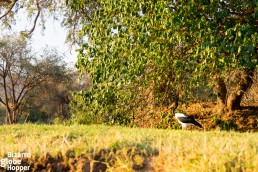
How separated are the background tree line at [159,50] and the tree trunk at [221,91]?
0.11 metres

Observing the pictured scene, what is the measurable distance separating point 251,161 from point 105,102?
7.62m

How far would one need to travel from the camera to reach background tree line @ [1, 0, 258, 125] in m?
8.89

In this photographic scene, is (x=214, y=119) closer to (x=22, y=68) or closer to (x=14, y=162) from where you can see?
(x=14, y=162)

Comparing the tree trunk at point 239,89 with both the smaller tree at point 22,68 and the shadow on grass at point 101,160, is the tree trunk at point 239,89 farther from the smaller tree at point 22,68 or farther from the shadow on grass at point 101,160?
the smaller tree at point 22,68

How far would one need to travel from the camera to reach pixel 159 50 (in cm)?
968

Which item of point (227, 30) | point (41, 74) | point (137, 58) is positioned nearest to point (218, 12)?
point (227, 30)

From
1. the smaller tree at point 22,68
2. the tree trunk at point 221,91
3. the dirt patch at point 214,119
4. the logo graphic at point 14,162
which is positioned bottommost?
the logo graphic at point 14,162

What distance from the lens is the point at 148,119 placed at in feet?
45.9

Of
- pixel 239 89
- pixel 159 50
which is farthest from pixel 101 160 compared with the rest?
pixel 239 89

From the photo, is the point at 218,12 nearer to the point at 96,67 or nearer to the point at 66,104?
the point at 96,67

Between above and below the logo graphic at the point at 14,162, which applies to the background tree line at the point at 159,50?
above

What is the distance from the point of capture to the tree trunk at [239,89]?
12.7 m

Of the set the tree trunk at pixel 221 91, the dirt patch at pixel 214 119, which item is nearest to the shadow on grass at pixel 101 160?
the dirt patch at pixel 214 119

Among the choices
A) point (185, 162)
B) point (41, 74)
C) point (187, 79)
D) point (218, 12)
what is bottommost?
point (185, 162)
